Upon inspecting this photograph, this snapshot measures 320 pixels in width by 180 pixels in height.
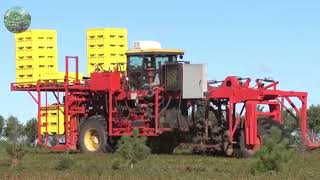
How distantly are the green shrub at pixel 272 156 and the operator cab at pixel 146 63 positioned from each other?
39.1ft

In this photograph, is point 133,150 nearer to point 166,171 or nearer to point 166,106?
point 166,171

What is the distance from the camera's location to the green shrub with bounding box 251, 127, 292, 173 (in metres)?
16.6

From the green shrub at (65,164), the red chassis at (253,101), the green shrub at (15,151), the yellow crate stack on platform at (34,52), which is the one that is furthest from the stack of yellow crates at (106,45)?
the green shrub at (65,164)

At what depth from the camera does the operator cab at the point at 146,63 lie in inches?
1137

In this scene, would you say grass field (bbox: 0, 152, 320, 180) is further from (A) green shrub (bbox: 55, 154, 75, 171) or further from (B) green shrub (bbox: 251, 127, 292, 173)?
(B) green shrub (bbox: 251, 127, 292, 173)

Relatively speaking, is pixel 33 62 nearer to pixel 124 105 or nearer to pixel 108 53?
pixel 108 53

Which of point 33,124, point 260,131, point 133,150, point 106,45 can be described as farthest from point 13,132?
point 33,124

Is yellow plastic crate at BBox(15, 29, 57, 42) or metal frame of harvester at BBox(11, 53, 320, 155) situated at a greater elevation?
yellow plastic crate at BBox(15, 29, 57, 42)

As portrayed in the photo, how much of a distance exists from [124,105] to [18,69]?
1148 centimetres

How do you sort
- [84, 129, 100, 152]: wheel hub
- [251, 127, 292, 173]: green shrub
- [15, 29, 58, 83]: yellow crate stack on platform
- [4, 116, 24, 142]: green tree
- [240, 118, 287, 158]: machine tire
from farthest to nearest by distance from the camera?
[15, 29, 58, 83]: yellow crate stack on platform → [84, 129, 100, 152]: wheel hub → [240, 118, 287, 158]: machine tire → [4, 116, 24, 142]: green tree → [251, 127, 292, 173]: green shrub

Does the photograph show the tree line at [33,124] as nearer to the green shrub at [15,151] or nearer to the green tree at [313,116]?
the green tree at [313,116]

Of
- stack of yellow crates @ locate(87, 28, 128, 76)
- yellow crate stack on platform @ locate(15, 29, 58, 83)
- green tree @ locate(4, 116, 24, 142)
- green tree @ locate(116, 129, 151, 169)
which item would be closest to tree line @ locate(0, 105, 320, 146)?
green tree @ locate(4, 116, 24, 142)

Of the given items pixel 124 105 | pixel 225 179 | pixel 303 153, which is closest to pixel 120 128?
pixel 124 105

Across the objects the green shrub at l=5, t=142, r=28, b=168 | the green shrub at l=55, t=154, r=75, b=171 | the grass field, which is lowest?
the grass field
